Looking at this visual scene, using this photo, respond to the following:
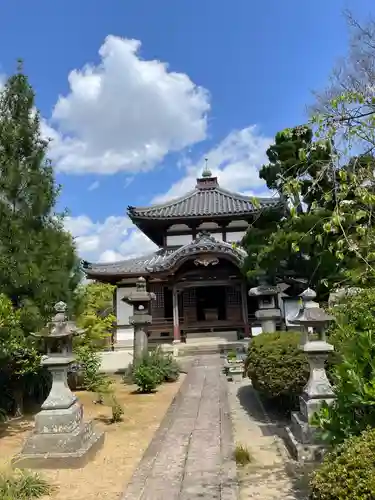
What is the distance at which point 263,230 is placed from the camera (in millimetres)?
15336

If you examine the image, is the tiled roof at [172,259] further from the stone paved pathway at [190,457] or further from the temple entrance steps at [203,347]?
the stone paved pathway at [190,457]

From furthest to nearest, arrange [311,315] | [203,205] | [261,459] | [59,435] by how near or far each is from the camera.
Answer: [203,205]
[311,315]
[59,435]
[261,459]

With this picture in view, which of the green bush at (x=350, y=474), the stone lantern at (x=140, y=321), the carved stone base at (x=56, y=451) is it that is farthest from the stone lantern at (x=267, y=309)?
the green bush at (x=350, y=474)

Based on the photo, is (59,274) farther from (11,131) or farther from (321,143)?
(321,143)

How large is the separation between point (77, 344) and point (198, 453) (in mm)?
5266

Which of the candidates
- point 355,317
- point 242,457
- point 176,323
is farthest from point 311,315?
point 176,323

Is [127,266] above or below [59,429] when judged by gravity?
above

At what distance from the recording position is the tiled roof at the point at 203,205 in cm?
2311

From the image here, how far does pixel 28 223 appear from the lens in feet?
28.0

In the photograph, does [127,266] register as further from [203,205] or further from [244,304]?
[244,304]

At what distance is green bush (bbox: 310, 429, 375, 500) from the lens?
2672 millimetres

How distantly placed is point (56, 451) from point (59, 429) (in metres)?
0.28

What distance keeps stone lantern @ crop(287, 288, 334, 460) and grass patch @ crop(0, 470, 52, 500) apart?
312 cm

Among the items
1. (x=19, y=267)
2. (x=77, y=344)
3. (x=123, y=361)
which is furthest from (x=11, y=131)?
(x=123, y=361)
